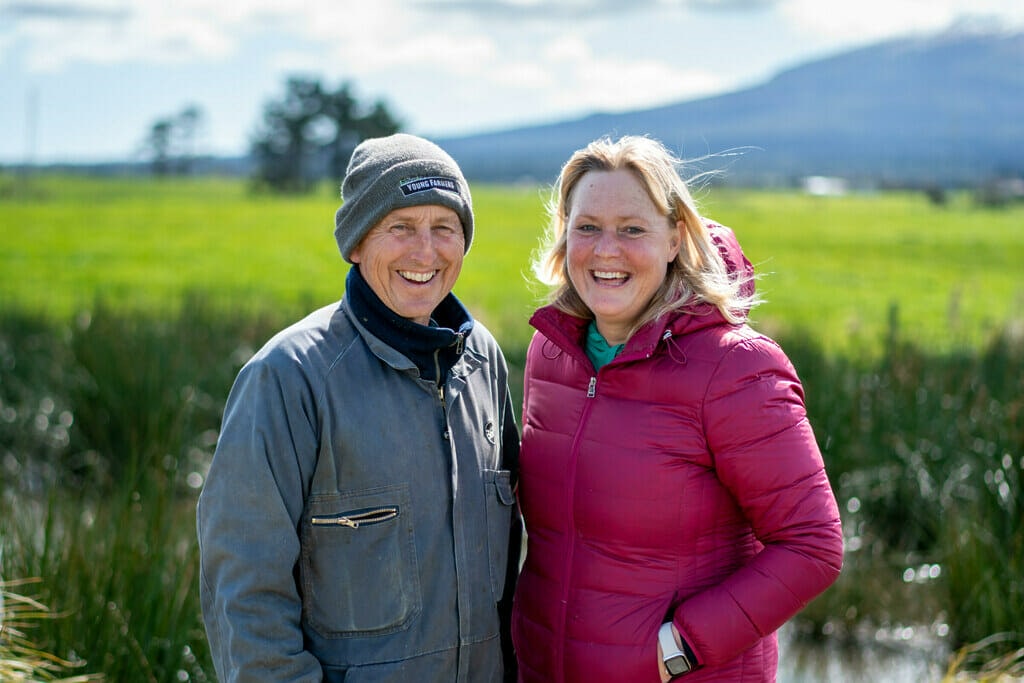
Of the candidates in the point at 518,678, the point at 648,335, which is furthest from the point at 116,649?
the point at 648,335

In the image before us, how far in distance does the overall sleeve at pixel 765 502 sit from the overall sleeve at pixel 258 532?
0.89 m

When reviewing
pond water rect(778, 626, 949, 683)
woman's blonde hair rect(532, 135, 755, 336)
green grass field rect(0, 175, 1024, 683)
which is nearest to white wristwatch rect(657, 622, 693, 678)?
woman's blonde hair rect(532, 135, 755, 336)

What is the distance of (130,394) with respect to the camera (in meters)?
7.19

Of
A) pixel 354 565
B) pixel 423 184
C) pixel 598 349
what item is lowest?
pixel 354 565

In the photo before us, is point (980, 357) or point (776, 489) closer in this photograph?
point (776, 489)

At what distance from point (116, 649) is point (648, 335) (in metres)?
2.48

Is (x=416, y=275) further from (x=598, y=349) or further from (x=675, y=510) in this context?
(x=675, y=510)

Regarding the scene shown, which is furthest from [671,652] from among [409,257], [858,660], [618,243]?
[858,660]

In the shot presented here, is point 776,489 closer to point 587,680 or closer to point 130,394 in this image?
point 587,680

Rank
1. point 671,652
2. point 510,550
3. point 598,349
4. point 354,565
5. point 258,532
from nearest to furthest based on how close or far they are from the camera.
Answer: point 258,532 → point 354,565 → point 671,652 → point 598,349 → point 510,550

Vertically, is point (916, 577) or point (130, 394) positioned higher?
point (130, 394)

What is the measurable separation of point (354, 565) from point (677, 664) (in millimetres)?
772

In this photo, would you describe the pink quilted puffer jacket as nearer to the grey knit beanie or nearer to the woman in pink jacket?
the woman in pink jacket

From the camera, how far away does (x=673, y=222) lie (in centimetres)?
260
